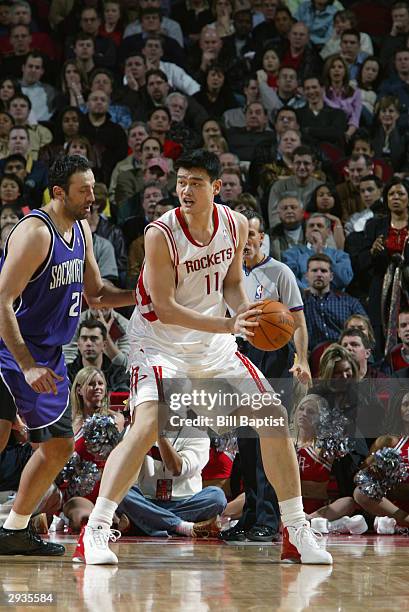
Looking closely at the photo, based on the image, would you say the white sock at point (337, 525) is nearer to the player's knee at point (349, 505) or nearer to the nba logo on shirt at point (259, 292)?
the player's knee at point (349, 505)

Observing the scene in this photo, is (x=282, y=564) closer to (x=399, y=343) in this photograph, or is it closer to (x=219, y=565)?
(x=219, y=565)

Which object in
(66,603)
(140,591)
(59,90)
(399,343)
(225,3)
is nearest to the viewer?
(66,603)

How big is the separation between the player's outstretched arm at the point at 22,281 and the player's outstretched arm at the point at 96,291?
36 cm

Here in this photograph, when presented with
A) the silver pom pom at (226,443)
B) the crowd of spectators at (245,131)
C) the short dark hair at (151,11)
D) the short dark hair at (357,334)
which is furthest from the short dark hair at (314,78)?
the silver pom pom at (226,443)

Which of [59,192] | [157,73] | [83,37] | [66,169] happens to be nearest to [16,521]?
[59,192]

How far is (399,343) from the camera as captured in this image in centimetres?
777

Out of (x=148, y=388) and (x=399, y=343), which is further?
(x=399, y=343)

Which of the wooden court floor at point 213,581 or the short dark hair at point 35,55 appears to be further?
the short dark hair at point 35,55

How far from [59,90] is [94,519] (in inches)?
297

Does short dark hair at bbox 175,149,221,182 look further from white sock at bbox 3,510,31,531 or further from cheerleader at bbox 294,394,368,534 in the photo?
cheerleader at bbox 294,394,368,534

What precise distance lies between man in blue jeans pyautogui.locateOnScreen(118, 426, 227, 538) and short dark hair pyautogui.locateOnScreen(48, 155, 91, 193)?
1.73m

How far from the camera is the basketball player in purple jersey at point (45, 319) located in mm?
4680

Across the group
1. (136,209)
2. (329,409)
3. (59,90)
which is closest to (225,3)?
(59,90)

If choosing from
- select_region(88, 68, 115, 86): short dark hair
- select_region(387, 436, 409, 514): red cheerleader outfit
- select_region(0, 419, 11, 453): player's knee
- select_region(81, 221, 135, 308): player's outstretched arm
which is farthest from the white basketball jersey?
select_region(88, 68, 115, 86): short dark hair
